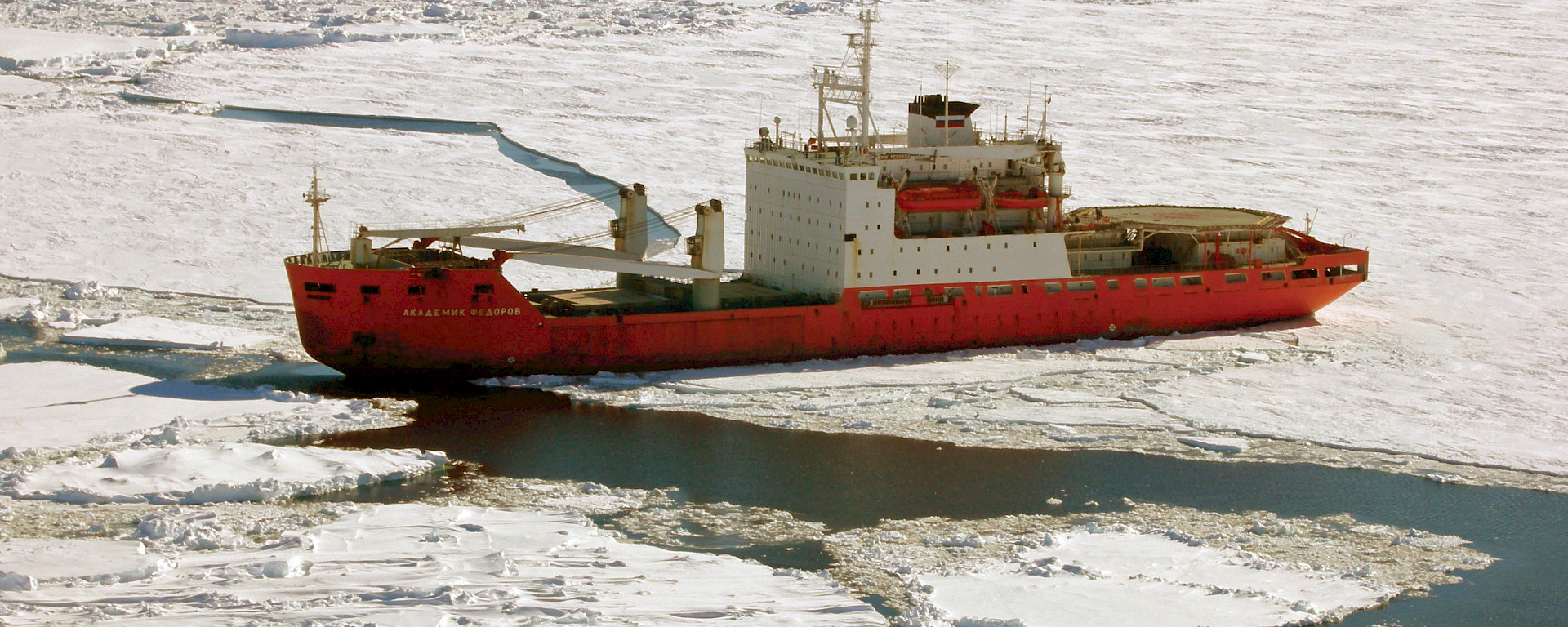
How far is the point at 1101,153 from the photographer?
1168 inches

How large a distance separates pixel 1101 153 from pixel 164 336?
1709 cm

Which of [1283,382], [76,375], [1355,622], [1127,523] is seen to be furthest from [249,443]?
[1283,382]

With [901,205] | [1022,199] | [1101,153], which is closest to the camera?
[901,205]

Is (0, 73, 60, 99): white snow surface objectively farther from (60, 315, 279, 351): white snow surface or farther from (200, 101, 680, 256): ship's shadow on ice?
(60, 315, 279, 351): white snow surface

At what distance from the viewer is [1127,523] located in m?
13.7

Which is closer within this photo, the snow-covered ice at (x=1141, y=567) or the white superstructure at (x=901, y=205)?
the snow-covered ice at (x=1141, y=567)

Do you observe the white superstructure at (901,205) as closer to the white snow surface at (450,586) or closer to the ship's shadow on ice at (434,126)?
the ship's shadow on ice at (434,126)

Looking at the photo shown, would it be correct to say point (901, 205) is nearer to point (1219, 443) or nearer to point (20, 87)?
point (1219, 443)

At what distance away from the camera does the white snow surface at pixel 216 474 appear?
1341 cm

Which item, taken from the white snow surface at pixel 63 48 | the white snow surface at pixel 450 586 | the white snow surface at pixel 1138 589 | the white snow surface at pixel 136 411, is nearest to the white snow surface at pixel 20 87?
the white snow surface at pixel 63 48

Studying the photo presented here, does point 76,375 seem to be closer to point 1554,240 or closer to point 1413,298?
point 1413,298

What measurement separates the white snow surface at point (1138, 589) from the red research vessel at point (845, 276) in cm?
729

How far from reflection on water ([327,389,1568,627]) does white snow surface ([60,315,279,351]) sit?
3539 millimetres

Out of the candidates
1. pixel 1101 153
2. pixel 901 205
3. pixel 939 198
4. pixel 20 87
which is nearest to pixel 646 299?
pixel 901 205
